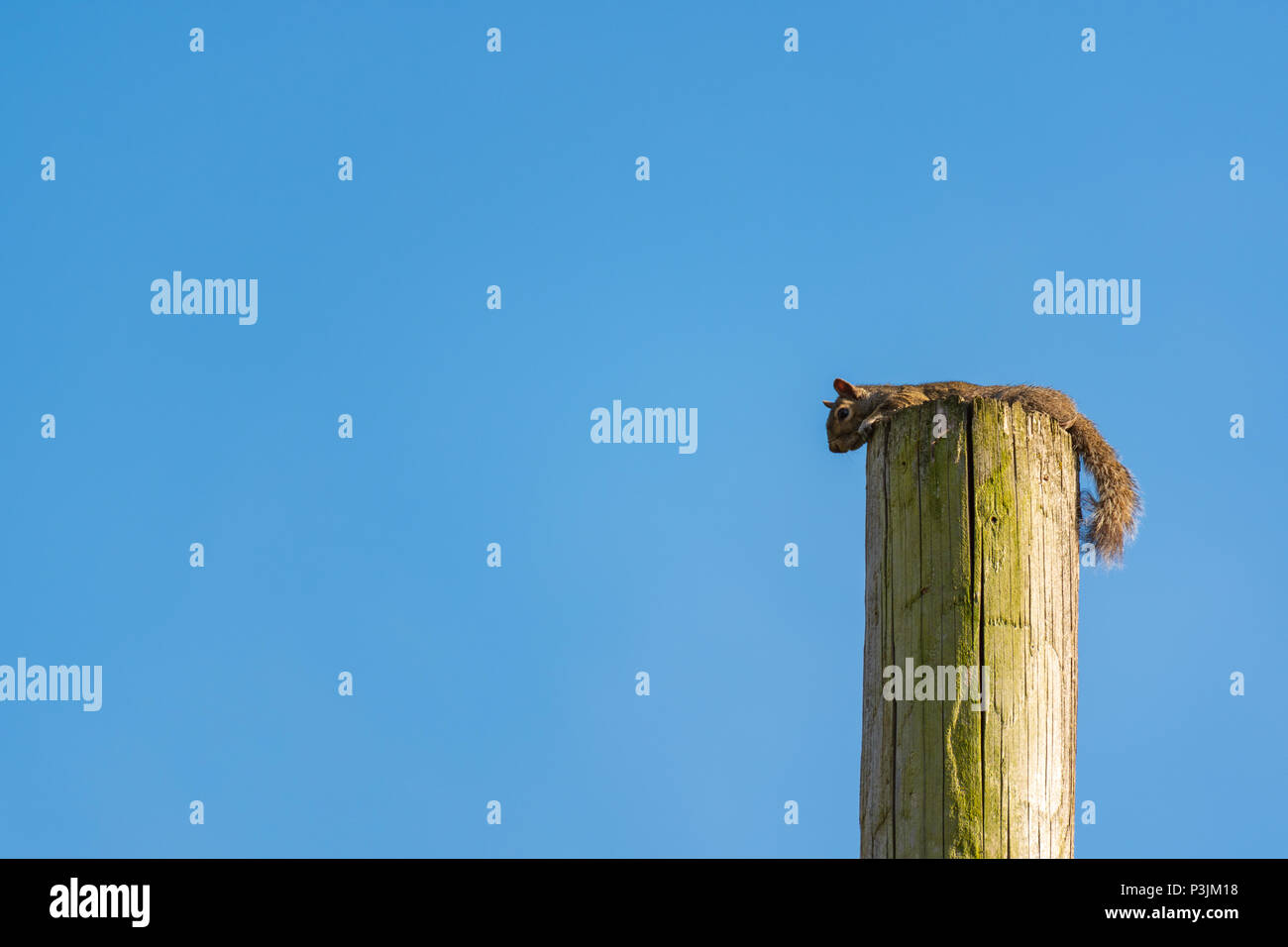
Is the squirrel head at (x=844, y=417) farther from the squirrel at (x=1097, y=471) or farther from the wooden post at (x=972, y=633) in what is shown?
the wooden post at (x=972, y=633)

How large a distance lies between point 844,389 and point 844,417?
524 millimetres

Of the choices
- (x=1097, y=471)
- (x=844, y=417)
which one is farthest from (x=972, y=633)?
(x=844, y=417)

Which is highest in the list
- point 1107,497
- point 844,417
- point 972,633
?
point 844,417

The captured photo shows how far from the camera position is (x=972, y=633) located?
12.1 feet

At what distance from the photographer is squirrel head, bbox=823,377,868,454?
11.8 m

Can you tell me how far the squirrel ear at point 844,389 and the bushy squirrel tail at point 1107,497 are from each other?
222 inches

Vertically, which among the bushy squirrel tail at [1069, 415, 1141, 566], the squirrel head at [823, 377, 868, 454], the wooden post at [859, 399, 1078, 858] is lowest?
the wooden post at [859, 399, 1078, 858]

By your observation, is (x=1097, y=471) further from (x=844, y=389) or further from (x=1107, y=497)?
(x=844, y=389)

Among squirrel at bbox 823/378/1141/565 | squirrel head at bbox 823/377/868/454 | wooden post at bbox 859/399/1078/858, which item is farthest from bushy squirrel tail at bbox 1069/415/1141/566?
squirrel head at bbox 823/377/868/454

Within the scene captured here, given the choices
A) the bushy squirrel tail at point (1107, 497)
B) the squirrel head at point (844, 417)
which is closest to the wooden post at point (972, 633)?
the bushy squirrel tail at point (1107, 497)

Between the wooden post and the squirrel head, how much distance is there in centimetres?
A: 770

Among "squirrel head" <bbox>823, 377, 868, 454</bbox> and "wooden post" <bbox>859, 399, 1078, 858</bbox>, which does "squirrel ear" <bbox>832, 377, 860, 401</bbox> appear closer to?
"squirrel head" <bbox>823, 377, 868, 454</bbox>
